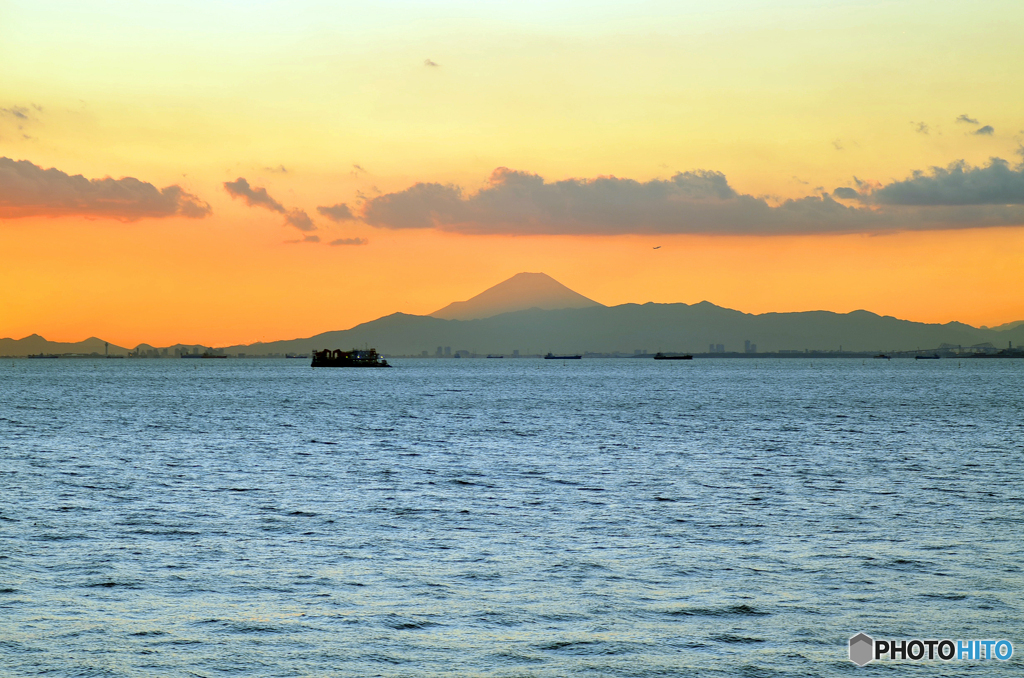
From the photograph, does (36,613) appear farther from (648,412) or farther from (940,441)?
(648,412)

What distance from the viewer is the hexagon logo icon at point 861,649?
1526 centimetres

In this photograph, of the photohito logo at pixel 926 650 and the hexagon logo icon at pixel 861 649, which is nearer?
the hexagon logo icon at pixel 861 649

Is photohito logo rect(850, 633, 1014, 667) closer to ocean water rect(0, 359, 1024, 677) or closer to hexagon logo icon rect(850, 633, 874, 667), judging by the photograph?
hexagon logo icon rect(850, 633, 874, 667)

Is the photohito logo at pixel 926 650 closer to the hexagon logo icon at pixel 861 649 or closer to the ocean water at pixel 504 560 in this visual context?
the hexagon logo icon at pixel 861 649

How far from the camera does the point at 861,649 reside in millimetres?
15664

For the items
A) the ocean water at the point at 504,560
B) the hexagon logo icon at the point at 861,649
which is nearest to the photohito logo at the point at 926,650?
the hexagon logo icon at the point at 861,649

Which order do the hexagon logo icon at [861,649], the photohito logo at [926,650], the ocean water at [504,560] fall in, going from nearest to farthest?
1. the hexagon logo icon at [861,649]
2. the photohito logo at [926,650]
3. the ocean water at [504,560]

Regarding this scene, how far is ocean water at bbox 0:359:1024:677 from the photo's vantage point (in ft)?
51.6

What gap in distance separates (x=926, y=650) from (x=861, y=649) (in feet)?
3.84

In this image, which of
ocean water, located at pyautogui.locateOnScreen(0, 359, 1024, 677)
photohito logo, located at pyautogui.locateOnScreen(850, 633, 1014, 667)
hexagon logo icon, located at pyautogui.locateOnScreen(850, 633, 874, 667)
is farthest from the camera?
ocean water, located at pyautogui.locateOnScreen(0, 359, 1024, 677)

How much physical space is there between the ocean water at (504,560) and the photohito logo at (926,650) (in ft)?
0.87

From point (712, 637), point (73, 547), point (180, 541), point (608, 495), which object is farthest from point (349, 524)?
point (712, 637)

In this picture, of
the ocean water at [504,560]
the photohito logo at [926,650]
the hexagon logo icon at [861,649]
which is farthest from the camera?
the ocean water at [504,560]

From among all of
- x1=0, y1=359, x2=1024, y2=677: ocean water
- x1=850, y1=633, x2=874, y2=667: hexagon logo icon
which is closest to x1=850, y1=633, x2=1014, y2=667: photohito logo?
x1=850, y1=633, x2=874, y2=667: hexagon logo icon
